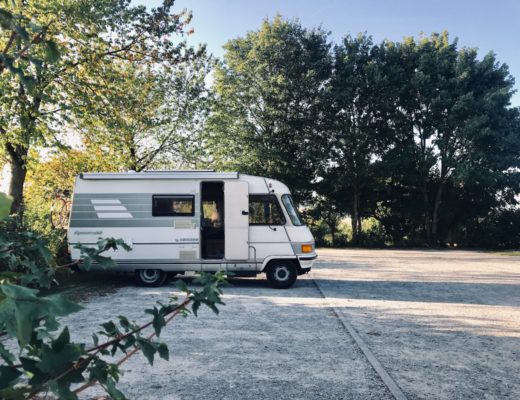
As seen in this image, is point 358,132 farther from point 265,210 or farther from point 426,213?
point 265,210

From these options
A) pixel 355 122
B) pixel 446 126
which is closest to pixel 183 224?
pixel 355 122

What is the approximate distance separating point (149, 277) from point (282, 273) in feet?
10.8

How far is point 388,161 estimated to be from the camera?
84.6 feet

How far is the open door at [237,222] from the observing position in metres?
10.0

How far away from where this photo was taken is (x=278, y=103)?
2691 cm

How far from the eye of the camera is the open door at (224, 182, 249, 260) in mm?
10031

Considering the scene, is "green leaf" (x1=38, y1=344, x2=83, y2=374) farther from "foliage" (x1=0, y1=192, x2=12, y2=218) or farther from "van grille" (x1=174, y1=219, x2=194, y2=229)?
"van grille" (x1=174, y1=219, x2=194, y2=229)

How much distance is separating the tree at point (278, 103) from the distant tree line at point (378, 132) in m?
0.07

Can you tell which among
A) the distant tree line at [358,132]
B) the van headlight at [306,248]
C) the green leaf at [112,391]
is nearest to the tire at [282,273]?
the van headlight at [306,248]

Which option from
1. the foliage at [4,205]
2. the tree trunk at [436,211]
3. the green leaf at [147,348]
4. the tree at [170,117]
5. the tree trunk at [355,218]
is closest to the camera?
the foliage at [4,205]

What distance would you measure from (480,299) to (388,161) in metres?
17.6

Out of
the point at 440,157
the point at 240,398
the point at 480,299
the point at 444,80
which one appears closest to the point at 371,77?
the point at 444,80

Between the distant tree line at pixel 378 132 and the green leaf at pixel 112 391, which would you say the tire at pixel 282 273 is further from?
the distant tree line at pixel 378 132

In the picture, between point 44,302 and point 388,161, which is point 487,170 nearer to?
→ point 388,161
